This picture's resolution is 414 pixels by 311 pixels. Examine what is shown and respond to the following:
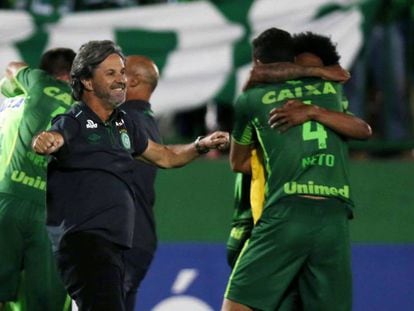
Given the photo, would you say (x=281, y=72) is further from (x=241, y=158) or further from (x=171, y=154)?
(x=171, y=154)

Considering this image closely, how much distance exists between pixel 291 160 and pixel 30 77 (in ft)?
5.41

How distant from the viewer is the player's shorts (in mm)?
7973

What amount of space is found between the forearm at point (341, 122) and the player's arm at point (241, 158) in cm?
47

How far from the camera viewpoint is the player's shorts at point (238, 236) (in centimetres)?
797

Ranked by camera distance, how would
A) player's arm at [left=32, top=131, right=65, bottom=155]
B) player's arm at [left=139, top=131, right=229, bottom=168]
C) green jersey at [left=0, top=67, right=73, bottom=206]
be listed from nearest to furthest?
player's arm at [left=32, top=131, right=65, bottom=155]
player's arm at [left=139, top=131, right=229, bottom=168]
green jersey at [left=0, top=67, right=73, bottom=206]

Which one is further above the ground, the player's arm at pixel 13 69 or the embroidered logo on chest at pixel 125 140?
the player's arm at pixel 13 69

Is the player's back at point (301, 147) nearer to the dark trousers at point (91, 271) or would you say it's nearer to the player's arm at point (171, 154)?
the player's arm at point (171, 154)

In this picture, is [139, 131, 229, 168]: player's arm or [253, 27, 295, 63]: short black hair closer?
[139, 131, 229, 168]: player's arm

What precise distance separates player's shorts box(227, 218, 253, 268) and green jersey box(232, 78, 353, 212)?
0.52m

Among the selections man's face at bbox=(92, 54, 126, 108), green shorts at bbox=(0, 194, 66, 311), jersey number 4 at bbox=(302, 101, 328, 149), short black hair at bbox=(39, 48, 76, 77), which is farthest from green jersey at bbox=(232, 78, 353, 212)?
green shorts at bbox=(0, 194, 66, 311)

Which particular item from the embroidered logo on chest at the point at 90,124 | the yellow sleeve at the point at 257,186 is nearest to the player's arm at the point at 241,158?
the yellow sleeve at the point at 257,186

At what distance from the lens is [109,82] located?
6.78 metres

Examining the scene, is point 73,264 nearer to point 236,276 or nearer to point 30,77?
point 236,276

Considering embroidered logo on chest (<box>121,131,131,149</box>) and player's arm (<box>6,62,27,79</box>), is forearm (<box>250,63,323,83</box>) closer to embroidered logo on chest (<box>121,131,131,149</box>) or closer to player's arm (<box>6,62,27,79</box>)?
embroidered logo on chest (<box>121,131,131,149</box>)
